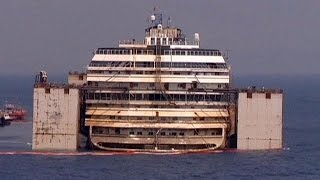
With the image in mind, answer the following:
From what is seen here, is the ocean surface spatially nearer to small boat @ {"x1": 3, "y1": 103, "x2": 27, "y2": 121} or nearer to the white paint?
the white paint

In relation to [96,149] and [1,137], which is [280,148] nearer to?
[96,149]

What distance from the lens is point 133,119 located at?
91000 mm

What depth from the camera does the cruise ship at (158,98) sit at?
298 ft

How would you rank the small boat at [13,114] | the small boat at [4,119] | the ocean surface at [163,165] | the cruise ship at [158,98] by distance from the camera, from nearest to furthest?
the ocean surface at [163,165] < the cruise ship at [158,98] < the small boat at [4,119] < the small boat at [13,114]

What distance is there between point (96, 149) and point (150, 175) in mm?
14331

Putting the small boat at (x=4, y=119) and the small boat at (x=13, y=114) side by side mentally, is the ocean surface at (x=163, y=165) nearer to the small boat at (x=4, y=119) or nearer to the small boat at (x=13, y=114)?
the small boat at (x=4, y=119)

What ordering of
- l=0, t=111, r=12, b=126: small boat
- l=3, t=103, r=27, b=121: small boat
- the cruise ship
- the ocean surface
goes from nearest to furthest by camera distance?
the ocean surface < the cruise ship < l=0, t=111, r=12, b=126: small boat < l=3, t=103, r=27, b=121: small boat

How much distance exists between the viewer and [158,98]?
92.0m

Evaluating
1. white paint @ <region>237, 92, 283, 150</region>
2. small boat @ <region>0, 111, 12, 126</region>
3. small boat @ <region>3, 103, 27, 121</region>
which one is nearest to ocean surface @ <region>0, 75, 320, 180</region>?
white paint @ <region>237, 92, 283, 150</region>

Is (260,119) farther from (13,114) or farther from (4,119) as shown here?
(13,114)

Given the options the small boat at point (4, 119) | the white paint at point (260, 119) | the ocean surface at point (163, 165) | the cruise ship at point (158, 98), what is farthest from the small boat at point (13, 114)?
the white paint at point (260, 119)

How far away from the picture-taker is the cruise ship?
90.9 metres

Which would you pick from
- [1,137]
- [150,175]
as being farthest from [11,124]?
[150,175]

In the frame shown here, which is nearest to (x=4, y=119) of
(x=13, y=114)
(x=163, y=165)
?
(x=13, y=114)
